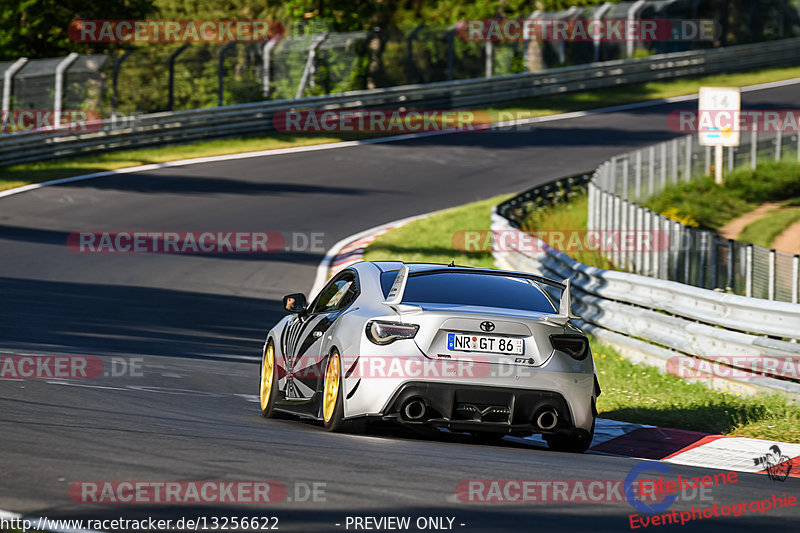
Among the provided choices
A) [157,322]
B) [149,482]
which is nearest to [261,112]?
[157,322]

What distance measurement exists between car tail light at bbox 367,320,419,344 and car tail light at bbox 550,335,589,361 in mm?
1001

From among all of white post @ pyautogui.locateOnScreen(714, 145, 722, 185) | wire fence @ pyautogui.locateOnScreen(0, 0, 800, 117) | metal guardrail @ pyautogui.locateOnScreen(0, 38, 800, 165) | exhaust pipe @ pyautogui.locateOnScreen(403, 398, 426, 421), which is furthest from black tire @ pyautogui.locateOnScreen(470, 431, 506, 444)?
wire fence @ pyautogui.locateOnScreen(0, 0, 800, 117)

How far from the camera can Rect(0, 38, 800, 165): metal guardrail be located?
29.6 metres

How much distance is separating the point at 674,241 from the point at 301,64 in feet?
71.2

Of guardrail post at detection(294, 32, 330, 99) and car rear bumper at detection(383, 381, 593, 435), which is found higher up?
guardrail post at detection(294, 32, 330, 99)

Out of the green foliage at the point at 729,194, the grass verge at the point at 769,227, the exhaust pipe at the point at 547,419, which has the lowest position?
the grass verge at the point at 769,227

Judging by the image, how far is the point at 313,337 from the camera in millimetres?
9258

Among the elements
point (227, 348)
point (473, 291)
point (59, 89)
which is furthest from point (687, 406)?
point (59, 89)

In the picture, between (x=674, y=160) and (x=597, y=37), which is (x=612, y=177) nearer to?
(x=674, y=160)

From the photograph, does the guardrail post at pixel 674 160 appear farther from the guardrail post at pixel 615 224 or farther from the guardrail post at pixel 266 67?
the guardrail post at pixel 266 67

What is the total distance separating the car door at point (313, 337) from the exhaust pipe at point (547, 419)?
5.47 ft

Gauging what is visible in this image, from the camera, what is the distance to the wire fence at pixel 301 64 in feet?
99.1

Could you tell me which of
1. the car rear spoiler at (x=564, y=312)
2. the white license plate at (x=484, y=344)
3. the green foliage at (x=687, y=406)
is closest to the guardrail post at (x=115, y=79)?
the green foliage at (x=687, y=406)

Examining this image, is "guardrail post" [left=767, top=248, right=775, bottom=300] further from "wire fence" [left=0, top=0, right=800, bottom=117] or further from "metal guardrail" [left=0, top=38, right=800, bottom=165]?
"wire fence" [left=0, top=0, right=800, bottom=117]
